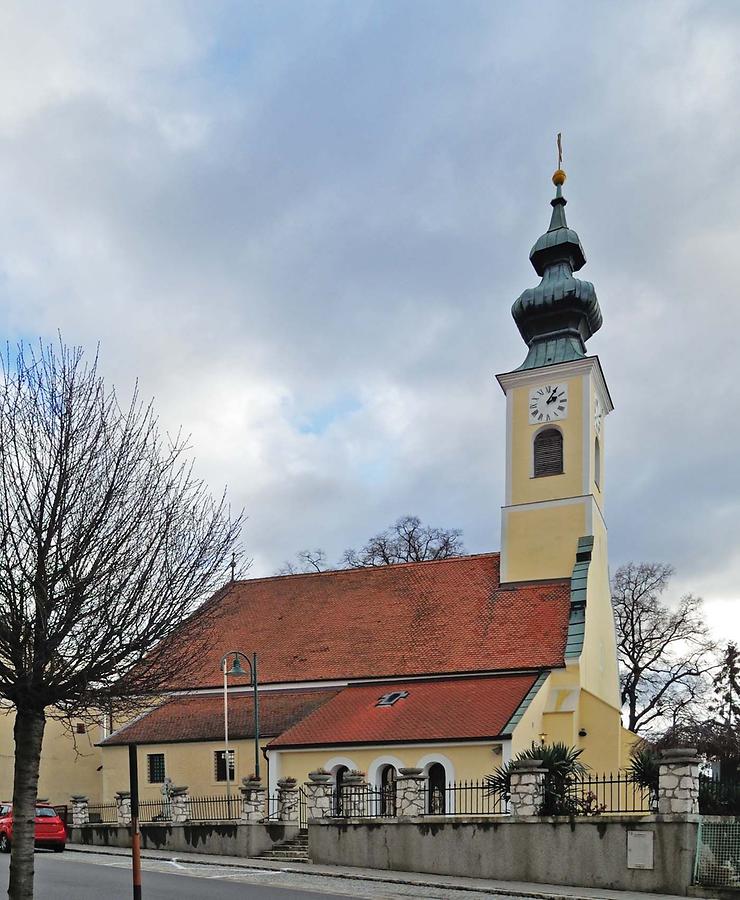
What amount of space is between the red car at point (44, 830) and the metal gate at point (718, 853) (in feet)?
53.7

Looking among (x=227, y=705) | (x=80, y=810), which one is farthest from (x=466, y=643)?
(x=80, y=810)

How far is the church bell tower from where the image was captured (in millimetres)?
33062

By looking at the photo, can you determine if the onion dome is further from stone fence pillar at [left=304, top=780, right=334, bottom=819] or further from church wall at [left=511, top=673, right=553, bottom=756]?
stone fence pillar at [left=304, top=780, right=334, bottom=819]

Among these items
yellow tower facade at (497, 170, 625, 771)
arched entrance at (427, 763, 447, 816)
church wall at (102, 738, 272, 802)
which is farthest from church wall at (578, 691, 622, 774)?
church wall at (102, 738, 272, 802)

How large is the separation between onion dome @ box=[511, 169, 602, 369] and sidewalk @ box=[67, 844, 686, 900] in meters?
19.0

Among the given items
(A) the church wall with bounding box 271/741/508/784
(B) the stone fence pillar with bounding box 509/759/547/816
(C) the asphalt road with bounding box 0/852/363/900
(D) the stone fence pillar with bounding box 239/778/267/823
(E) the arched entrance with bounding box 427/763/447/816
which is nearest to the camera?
(C) the asphalt road with bounding box 0/852/363/900

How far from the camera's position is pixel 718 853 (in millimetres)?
16469

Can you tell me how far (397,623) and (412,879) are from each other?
14.1 metres

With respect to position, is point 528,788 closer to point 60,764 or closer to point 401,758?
point 401,758

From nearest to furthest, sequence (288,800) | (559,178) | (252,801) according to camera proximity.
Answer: (252,801), (288,800), (559,178)

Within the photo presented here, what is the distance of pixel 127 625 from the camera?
37.0 feet

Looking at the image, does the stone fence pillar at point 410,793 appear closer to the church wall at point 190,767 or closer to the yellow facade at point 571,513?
the yellow facade at point 571,513

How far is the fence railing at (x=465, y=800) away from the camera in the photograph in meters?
21.6

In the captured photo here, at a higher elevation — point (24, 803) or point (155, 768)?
point (24, 803)
